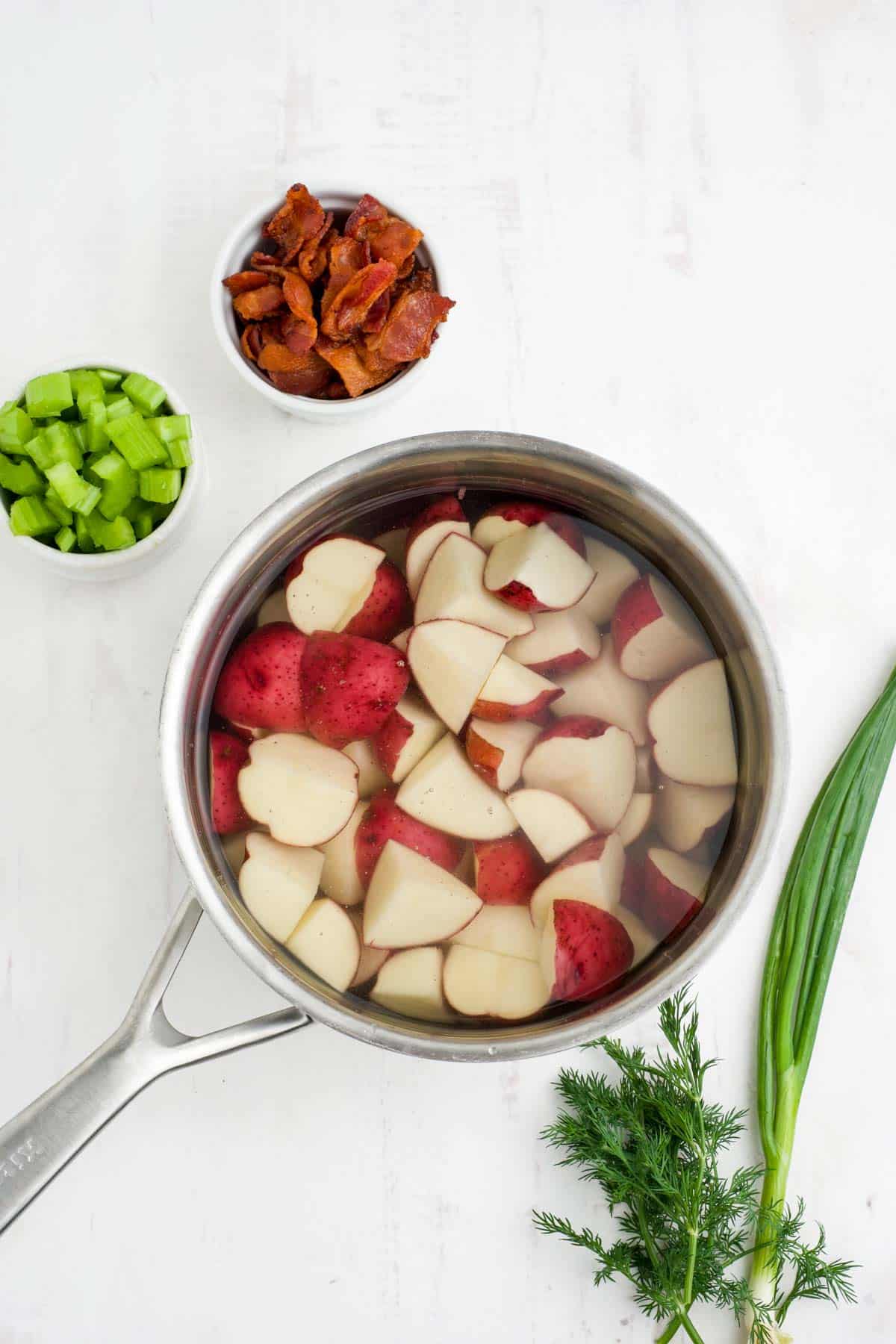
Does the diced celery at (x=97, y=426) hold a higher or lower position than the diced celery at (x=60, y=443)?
higher

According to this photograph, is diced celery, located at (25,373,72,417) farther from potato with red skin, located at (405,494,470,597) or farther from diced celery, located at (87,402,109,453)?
potato with red skin, located at (405,494,470,597)

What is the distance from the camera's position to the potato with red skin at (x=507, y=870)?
2.51 ft

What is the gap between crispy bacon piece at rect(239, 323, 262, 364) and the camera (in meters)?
0.88

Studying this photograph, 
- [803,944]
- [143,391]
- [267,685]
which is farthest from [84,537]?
[803,944]

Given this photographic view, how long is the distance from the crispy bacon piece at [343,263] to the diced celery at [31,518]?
29 cm

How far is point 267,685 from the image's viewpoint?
2.56ft

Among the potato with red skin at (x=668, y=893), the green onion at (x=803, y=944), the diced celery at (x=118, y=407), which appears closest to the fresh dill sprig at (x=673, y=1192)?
the green onion at (x=803, y=944)

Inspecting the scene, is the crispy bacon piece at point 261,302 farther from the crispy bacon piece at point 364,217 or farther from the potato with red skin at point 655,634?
the potato with red skin at point 655,634

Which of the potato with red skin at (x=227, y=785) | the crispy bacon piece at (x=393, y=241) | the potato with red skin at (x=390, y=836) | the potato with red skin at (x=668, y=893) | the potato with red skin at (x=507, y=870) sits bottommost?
the potato with red skin at (x=227, y=785)

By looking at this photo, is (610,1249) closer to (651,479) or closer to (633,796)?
(633,796)

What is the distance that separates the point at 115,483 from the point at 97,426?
51 mm

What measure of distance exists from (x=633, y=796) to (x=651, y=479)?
345mm

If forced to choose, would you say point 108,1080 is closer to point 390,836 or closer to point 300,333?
point 390,836

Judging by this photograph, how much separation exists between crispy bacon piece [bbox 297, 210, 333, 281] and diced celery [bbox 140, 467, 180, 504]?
0.20 m
